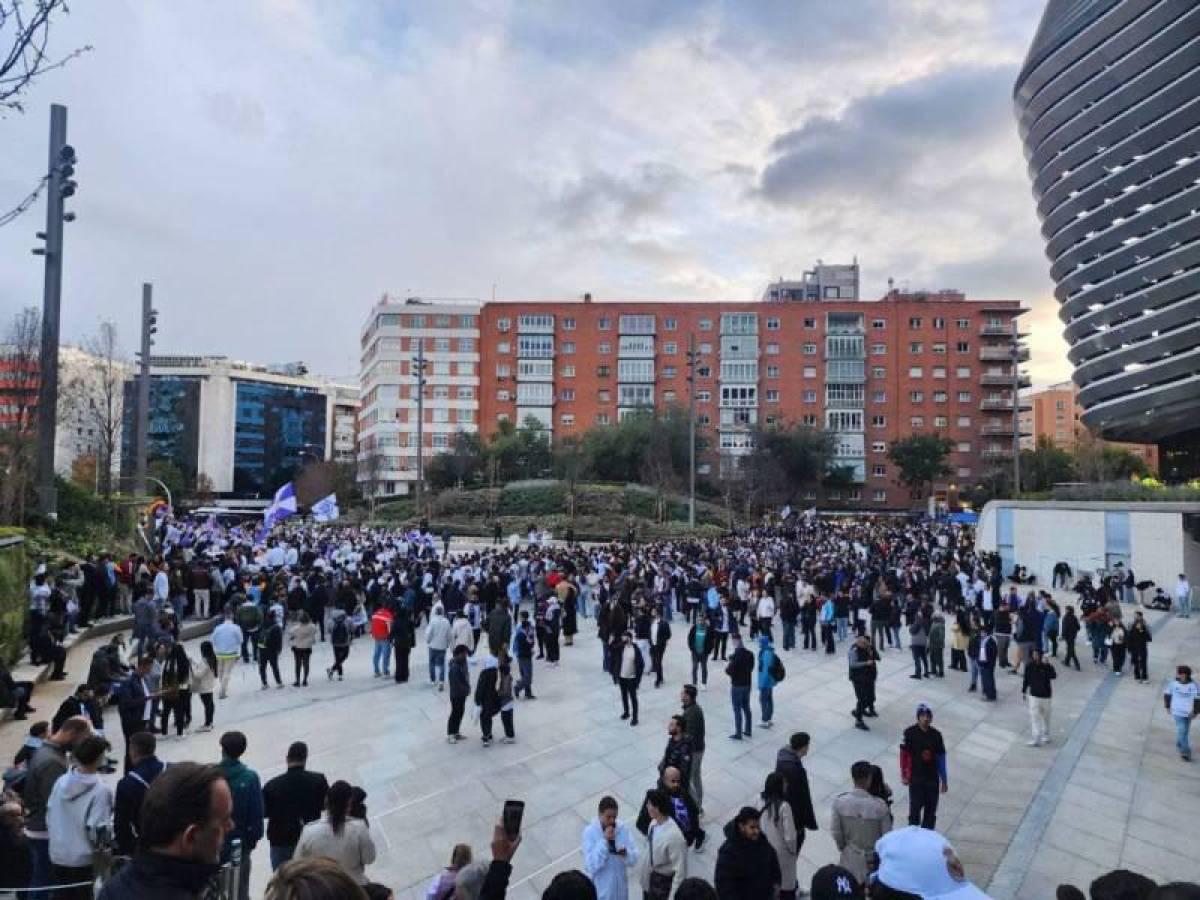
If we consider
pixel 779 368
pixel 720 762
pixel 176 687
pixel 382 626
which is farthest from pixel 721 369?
pixel 176 687

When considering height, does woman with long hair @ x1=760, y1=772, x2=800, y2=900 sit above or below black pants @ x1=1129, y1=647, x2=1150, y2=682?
above

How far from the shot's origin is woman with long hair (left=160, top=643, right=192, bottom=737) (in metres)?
9.37

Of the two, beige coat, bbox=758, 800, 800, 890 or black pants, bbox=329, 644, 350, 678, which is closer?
beige coat, bbox=758, 800, 800, 890

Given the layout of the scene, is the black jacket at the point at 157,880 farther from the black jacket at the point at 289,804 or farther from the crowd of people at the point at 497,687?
the black jacket at the point at 289,804

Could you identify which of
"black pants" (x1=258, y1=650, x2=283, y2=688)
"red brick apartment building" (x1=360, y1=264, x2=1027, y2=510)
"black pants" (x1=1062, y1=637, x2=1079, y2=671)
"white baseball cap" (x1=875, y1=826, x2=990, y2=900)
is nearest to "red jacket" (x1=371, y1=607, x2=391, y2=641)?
"black pants" (x1=258, y1=650, x2=283, y2=688)

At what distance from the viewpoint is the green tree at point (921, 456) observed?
63.8m

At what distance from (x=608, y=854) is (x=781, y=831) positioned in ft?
4.85

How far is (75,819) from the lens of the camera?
471 cm

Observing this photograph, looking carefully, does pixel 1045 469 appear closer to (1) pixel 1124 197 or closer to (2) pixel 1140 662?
(1) pixel 1124 197

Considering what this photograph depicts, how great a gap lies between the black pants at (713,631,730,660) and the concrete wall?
1968cm

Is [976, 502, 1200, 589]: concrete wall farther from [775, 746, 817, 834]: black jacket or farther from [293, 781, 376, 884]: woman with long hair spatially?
[293, 781, 376, 884]: woman with long hair

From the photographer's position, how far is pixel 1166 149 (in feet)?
112

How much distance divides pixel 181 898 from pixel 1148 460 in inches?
4141

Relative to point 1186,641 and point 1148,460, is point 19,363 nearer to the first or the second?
point 1186,641
